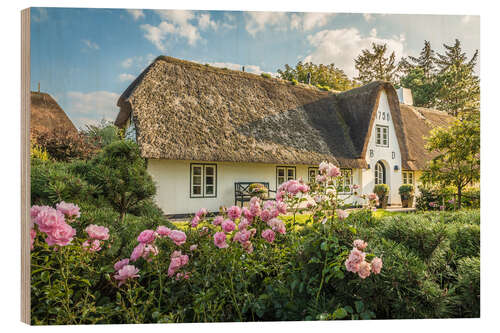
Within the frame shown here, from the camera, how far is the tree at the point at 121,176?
257 centimetres

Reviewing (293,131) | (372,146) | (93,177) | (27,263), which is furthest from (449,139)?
(27,263)

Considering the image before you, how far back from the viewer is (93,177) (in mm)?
2539

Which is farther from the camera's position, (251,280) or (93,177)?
(93,177)

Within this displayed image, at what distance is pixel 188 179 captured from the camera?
13.9 feet

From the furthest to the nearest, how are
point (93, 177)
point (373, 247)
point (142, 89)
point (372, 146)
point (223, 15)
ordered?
point (142, 89) < point (372, 146) < point (223, 15) < point (93, 177) < point (373, 247)

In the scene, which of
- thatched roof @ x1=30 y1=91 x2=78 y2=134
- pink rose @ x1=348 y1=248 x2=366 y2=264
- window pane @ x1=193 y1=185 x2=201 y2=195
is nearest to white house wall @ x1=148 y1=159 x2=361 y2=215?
window pane @ x1=193 y1=185 x2=201 y2=195

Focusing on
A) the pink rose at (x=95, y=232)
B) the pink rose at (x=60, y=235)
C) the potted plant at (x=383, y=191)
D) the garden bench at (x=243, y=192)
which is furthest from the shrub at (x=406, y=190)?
the pink rose at (x=60, y=235)

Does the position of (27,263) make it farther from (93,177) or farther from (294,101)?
(294,101)

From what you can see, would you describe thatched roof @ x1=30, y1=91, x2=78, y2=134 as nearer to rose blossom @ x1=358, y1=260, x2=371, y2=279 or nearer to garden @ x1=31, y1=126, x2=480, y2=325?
garden @ x1=31, y1=126, x2=480, y2=325

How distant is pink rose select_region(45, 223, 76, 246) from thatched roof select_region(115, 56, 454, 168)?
300 centimetres

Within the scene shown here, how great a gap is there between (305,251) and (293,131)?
11.9 feet

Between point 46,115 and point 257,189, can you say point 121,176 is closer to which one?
point 46,115

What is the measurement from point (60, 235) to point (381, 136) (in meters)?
4.67

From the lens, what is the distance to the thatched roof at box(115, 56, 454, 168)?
185 inches
